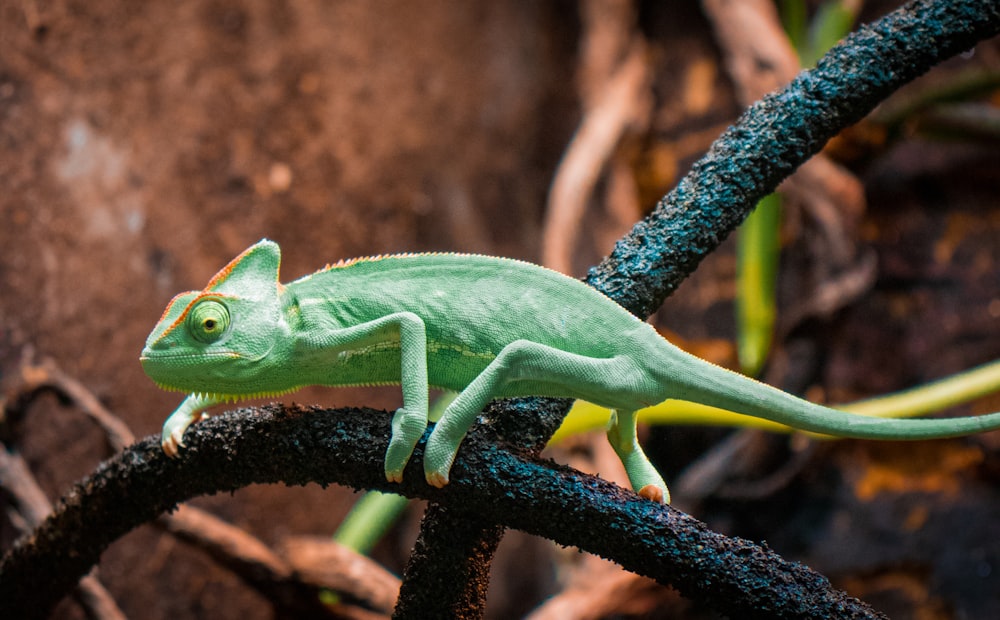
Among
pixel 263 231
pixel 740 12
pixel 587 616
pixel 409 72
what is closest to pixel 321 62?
pixel 409 72

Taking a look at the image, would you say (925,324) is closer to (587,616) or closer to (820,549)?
(820,549)

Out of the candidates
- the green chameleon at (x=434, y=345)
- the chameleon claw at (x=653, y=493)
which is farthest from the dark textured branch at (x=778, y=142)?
the chameleon claw at (x=653, y=493)

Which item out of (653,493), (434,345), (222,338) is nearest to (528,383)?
(434,345)

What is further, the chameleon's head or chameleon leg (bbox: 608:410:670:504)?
chameleon leg (bbox: 608:410:670:504)

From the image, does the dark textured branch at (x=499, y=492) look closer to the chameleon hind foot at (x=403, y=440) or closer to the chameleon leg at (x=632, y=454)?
the chameleon hind foot at (x=403, y=440)

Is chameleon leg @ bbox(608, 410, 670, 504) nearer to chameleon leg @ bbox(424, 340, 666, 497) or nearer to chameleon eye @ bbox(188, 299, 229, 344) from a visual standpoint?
chameleon leg @ bbox(424, 340, 666, 497)

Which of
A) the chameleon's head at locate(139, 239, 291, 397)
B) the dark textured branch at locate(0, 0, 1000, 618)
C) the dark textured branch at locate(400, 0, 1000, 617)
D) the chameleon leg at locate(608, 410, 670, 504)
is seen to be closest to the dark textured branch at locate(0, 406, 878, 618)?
the dark textured branch at locate(0, 0, 1000, 618)

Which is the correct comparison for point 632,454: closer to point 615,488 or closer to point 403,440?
point 615,488
